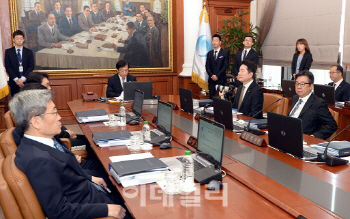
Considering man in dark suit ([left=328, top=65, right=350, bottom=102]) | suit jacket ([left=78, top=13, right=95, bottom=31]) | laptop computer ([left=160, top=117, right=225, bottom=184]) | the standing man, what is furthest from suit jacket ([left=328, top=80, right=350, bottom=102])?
suit jacket ([left=78, top=13, right=95, bottom=31])

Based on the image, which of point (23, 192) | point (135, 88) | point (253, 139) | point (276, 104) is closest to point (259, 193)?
point (253, 139)

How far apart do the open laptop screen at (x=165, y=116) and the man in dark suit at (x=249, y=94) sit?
4.25 ft

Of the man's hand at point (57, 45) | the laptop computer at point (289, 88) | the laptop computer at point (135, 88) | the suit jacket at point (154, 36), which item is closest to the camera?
the laptop computer at point (135, 88)

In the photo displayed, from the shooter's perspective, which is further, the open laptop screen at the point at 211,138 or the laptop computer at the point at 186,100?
the laptop computer at the point at 186,100

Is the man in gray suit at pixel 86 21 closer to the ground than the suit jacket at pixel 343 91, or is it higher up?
higher up

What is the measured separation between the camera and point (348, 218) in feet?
4.87

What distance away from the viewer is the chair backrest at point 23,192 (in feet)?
5.37

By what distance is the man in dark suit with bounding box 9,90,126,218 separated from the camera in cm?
167

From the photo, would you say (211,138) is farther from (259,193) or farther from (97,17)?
(97,17)

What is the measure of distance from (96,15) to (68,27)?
593mm

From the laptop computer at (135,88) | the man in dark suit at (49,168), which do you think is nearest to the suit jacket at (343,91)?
the laptop computer at (135,88)

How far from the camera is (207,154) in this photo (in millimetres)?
2148

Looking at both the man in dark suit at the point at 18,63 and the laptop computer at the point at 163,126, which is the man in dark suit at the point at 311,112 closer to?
the laptop computer at the point at 163,126

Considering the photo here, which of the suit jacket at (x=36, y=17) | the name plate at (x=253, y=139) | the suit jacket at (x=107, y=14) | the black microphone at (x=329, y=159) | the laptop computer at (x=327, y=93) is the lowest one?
the black microphone at (x=329, y=159)
